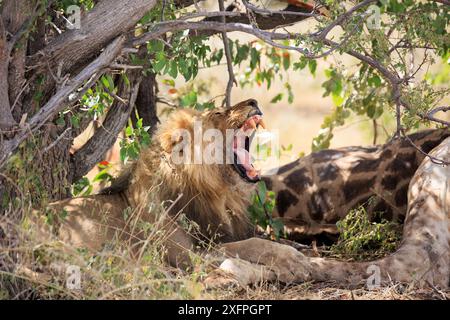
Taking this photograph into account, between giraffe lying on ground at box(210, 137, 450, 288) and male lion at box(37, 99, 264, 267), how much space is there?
301mm

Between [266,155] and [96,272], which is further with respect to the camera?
[266,155]

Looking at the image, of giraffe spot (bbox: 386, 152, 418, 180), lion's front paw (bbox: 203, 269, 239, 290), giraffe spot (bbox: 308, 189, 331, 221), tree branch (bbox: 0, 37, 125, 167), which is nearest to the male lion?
lion's front paw (bbox: 203, 269, 239, 290)

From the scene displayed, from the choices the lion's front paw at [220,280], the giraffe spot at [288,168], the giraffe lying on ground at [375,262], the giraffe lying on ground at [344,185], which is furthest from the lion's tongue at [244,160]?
the giraffe spot at [288,168]

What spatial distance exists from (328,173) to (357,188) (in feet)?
1.07

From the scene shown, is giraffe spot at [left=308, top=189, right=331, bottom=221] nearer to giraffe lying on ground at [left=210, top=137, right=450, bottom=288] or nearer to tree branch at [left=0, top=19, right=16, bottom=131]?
giraffe lying on ground at [left=210, top=137, right=450, bottom=288]

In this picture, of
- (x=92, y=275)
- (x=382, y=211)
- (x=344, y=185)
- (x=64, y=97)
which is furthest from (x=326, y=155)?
(x=92, y=275)

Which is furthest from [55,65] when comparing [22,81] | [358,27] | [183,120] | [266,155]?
[266,155]

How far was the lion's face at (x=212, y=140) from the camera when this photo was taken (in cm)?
545

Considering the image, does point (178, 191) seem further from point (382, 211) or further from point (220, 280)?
point (382, 211)

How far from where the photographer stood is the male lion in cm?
536

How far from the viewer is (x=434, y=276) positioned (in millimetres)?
5277

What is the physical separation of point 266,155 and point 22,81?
309cm

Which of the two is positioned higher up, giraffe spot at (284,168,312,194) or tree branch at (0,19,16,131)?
tree branch at (0,19,16,131)
